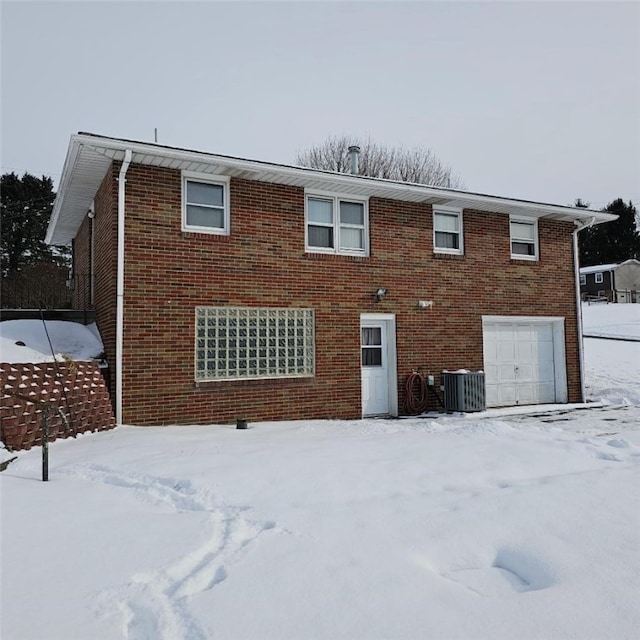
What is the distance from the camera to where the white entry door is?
1170 cm

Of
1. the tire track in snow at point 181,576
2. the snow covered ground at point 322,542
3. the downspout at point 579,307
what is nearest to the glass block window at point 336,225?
the snow covered ground at point 322,542

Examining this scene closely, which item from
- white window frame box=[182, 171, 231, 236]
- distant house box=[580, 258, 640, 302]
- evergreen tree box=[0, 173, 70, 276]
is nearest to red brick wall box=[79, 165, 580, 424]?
white window frame box=[182, 171, 231, 236]

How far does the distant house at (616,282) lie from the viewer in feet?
145

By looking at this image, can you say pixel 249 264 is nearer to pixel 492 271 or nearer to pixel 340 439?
pixel 340 439

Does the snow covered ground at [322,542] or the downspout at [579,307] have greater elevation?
the downspout at [579,307]

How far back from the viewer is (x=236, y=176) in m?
10.5

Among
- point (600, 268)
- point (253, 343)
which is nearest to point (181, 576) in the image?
point (253, 343)

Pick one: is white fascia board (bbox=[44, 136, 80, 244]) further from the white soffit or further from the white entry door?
the white entry door

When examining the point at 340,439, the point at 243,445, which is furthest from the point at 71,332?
the point at 340,439

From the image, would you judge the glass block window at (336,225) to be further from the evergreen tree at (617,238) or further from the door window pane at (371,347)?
the evergreen tree at (617,238)

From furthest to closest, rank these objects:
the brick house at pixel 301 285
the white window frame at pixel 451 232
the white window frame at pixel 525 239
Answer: the white window frame at pixel 525 239, the white window frame at pixel 451 232, the brick house at pixel 301 285

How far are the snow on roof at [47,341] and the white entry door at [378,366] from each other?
5.28 m

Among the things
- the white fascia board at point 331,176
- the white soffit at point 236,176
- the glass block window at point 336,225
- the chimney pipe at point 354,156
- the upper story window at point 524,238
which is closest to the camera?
the white fascia board at point 331,176

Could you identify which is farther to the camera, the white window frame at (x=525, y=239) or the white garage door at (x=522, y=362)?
the white window frame at (x=525, y=239)
